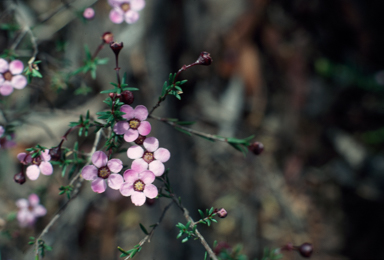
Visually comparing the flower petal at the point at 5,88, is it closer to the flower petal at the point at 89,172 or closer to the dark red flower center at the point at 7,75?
the dark red flower center at the point at 7,75

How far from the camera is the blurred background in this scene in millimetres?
3037

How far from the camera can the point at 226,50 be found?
3.96m

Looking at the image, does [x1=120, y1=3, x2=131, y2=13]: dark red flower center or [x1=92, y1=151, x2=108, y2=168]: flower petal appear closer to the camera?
[x1=92, y1=151, x2=108, y2=168]: flower petal

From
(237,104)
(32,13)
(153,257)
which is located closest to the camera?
(153,257)

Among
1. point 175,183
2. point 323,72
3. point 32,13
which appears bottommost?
point 175,183

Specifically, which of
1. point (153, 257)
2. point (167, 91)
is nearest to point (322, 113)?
point (153, 257)

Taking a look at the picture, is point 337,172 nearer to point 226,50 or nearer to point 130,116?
point 226,50

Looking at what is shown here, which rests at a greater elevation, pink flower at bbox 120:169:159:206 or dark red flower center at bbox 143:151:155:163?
dark red flower center at bbox 143:151:155:163

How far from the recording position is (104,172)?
112 cm

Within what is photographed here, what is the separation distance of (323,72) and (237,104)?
46.4 inches

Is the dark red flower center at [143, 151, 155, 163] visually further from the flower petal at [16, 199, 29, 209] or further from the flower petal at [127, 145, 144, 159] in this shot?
the flower petal at [16, 199, 29, 209]

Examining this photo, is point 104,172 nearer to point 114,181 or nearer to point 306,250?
point 114,181

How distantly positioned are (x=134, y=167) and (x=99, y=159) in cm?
13

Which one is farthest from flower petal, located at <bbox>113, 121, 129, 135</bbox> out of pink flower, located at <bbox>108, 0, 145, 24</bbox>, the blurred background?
the blurred background
